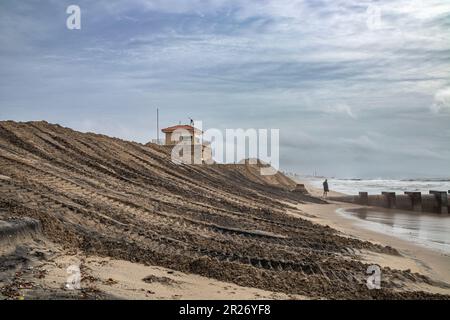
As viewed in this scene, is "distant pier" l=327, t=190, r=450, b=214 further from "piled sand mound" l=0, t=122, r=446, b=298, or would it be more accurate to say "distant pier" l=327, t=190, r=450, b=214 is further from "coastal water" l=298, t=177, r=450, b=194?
"coastal water" l=298, t=177, r=450, b=194

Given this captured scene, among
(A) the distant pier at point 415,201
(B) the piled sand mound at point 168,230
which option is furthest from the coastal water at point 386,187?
(B) the piled sand mound at point 168,230

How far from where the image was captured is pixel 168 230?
33.0ft

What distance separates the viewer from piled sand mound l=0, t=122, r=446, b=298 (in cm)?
Result: 726

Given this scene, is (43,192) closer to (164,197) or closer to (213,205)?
(164,197)

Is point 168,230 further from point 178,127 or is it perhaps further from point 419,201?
point 178,127

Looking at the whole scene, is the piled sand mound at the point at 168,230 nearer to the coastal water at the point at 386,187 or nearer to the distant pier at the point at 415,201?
the distant pier at the point at 415,201

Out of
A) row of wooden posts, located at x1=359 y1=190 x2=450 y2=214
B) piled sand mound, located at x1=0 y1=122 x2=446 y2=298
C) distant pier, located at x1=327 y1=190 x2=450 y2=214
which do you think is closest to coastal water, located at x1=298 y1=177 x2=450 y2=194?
distant pier, located at x1=327 y1=190 x2=450 y2=214

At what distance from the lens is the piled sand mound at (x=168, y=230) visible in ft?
23.8

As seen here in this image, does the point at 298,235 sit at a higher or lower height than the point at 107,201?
lower

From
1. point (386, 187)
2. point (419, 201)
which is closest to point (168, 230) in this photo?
point (419, 201)

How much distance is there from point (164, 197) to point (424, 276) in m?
9.53

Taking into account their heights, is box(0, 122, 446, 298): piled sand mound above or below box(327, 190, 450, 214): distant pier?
above
